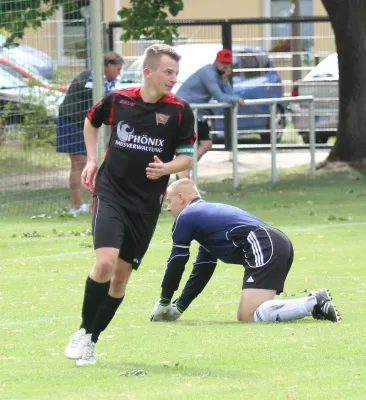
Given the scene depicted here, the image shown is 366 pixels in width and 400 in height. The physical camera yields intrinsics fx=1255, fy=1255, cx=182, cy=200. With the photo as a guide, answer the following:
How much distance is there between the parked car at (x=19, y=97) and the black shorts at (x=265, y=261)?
8329 mm

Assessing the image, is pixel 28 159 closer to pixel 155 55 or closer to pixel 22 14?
pixel 22 14

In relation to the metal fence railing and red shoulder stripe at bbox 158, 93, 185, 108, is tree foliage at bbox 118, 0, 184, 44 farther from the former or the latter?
red shoulder stripe at bbox 158, 93, 185, 108

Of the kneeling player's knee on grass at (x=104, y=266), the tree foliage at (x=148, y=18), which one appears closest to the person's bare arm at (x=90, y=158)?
the kneeling player's knee on grass at (x=104, y=266)

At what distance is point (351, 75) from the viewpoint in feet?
66.8

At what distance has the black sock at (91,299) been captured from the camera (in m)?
6.86

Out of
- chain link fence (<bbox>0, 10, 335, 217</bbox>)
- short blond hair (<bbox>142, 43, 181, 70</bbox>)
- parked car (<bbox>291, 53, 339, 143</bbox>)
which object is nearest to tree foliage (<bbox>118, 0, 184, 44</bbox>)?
chain link fence (<bbox>0, 10, 335, 217</bbox>)

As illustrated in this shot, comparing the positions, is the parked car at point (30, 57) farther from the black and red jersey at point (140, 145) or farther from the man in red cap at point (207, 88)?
the black and red jersey at point (140, 145)

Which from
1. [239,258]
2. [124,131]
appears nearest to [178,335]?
[239,258]

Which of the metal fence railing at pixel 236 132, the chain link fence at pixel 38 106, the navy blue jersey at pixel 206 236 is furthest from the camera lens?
the metal fence railing at pixel 236 132

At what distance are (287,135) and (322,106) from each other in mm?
941

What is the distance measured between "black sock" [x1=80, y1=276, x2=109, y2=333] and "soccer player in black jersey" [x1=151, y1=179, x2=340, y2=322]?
1.40 meters

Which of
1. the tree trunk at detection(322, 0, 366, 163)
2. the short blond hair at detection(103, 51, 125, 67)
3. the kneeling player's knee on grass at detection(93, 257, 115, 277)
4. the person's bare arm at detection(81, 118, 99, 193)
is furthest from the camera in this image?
the tree trunk at detection(322, 0, 366, 163)

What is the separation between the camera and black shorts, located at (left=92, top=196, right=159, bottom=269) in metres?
6.85

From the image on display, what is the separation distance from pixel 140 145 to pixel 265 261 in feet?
5.48
